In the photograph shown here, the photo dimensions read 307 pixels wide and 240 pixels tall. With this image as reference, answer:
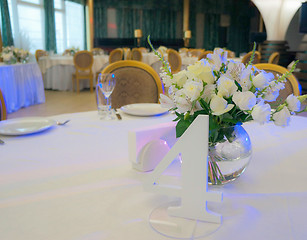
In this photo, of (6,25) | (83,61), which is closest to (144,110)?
(83,61)

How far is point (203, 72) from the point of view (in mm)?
672

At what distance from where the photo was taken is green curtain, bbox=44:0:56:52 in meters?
9.22

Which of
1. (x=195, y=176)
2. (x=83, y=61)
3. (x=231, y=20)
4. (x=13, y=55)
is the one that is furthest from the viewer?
(x=231, y=20)

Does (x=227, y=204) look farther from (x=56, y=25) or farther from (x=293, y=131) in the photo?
(x=56, y=25)

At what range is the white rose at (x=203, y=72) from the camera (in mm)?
672

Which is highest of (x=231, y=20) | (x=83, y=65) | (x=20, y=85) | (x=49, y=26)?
(x=231, y=20)

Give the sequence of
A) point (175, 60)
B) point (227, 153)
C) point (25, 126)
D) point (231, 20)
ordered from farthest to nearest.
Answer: point (231, 20) < point (175, 60) < point (25, 126) < point (227, 153)

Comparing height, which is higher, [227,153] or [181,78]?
[181,78]

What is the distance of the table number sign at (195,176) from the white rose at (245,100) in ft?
0.31

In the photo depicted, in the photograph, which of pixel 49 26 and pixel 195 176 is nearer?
pixel 195 176

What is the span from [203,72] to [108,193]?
356mm

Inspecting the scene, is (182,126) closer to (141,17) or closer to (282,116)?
(282,116)

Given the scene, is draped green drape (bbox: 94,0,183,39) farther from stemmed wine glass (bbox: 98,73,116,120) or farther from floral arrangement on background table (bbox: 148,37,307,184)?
floral arrangement on background table (bbox: 148,37,307,184)

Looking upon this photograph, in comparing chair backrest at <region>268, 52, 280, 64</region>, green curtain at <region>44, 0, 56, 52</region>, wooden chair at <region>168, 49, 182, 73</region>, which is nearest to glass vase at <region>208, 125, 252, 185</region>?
chair backrest at <region>268, 52, 280, 64</region>
